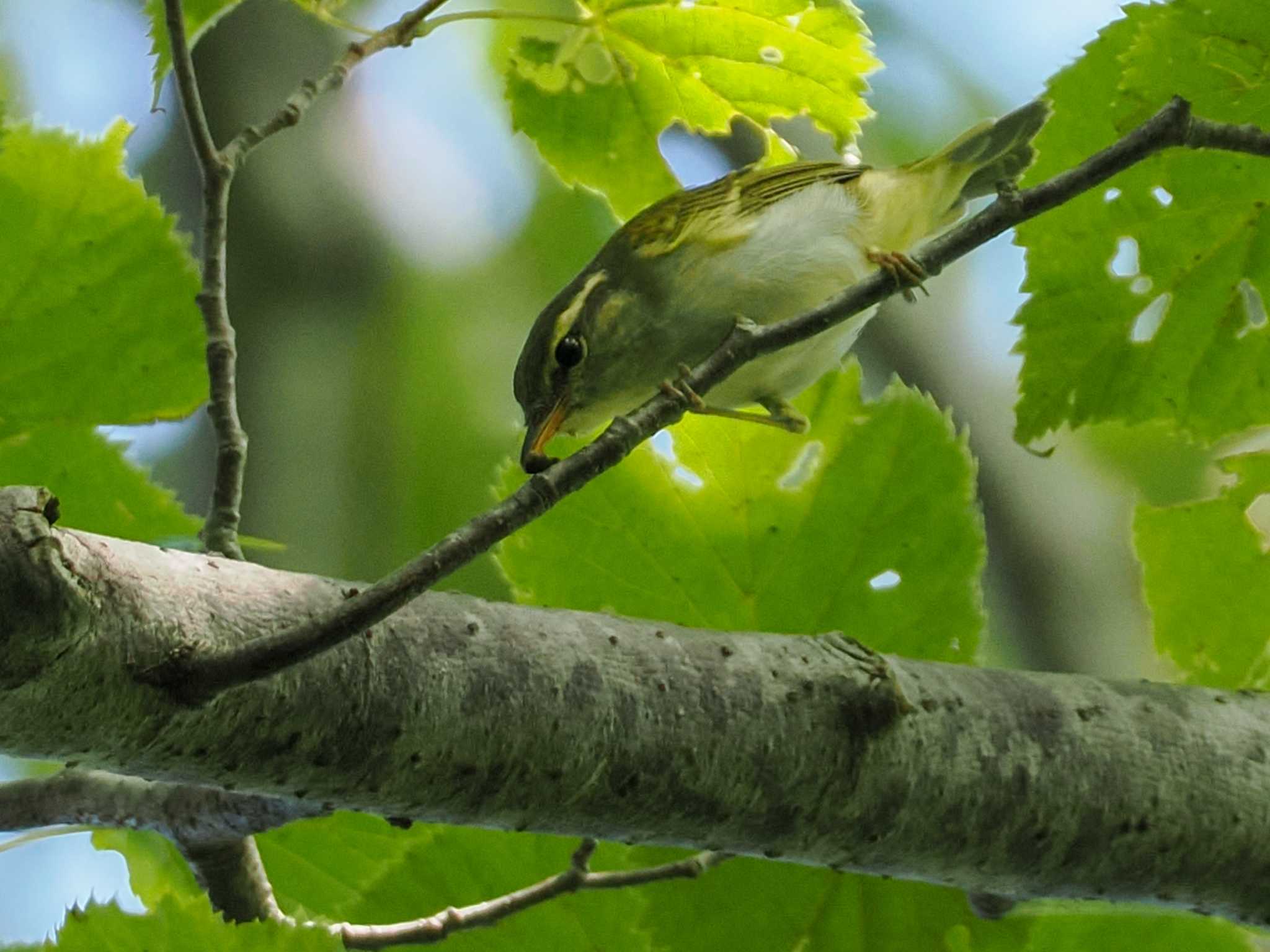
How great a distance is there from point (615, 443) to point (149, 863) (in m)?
0.94

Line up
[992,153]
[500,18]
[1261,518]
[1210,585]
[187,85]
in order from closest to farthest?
[187,85] < [1210,585] < [500,18] < [992,153] < [1261,518]

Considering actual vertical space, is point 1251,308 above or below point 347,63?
below

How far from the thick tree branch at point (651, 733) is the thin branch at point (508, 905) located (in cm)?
20

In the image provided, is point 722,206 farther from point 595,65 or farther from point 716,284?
point 595,65

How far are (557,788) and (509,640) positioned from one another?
11 centimetres

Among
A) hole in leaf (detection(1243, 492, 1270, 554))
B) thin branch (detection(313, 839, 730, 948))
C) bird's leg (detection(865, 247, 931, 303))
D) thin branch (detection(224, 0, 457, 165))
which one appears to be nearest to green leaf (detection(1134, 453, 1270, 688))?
hole in leaf (detection(1243, 492, 1270, 554))

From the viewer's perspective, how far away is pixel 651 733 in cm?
102

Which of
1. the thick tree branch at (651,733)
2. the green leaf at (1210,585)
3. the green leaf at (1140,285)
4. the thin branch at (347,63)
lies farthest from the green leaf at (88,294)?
the green leaf at (1210,585)

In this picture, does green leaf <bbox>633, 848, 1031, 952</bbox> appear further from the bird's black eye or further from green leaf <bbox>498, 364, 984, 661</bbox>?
the bird's black eye

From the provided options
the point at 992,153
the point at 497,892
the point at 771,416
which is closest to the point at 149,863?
the point at 497,892

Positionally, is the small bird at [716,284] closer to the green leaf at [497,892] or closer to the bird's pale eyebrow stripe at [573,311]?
the bird's pale eyebrow stripe at [573,311]

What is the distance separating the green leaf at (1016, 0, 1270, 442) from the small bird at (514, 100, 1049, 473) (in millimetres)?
245

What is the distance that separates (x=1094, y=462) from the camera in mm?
3758

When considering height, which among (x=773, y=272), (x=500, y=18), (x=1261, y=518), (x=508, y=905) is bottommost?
(x=1261, y=518)
